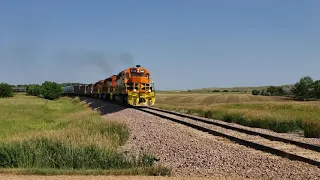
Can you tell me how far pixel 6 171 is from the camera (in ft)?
29.4

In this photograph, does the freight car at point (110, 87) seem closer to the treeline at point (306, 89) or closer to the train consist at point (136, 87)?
the train consist at point (136, 87)

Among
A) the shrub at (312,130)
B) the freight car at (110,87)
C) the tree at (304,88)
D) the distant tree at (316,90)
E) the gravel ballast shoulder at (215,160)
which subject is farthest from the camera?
the tree at (304,88)

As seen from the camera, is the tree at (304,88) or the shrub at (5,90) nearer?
the tree at (304,88)

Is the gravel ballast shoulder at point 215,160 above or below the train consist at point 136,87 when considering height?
below

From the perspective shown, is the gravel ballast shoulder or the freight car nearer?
the gravel ballast shoulder

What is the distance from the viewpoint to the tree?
90.1 meters

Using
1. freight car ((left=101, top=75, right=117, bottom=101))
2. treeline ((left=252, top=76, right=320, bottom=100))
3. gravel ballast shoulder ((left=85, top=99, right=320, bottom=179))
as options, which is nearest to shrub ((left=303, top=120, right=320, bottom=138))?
gravel ballast shoulder ((left=85, top=99, right=320, bottom=179))

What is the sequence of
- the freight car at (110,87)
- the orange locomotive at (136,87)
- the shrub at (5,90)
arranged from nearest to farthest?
the orange locomotive at (136,87) < the freight car at (110,87) < the shrub at (5,90)

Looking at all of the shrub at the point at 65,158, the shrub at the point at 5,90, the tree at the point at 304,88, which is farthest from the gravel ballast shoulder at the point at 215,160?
the shrub at the point at 5,90

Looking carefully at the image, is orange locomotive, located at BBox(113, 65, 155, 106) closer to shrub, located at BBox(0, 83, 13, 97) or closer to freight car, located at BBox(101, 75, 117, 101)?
freight car, located at BBox(101, 75, 117, 101)

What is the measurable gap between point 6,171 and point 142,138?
6.38m

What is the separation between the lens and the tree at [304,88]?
9011 centimetres

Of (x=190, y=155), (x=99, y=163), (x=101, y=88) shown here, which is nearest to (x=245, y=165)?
(x=190, y=155)

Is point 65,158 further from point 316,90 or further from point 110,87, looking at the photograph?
point 316,90
